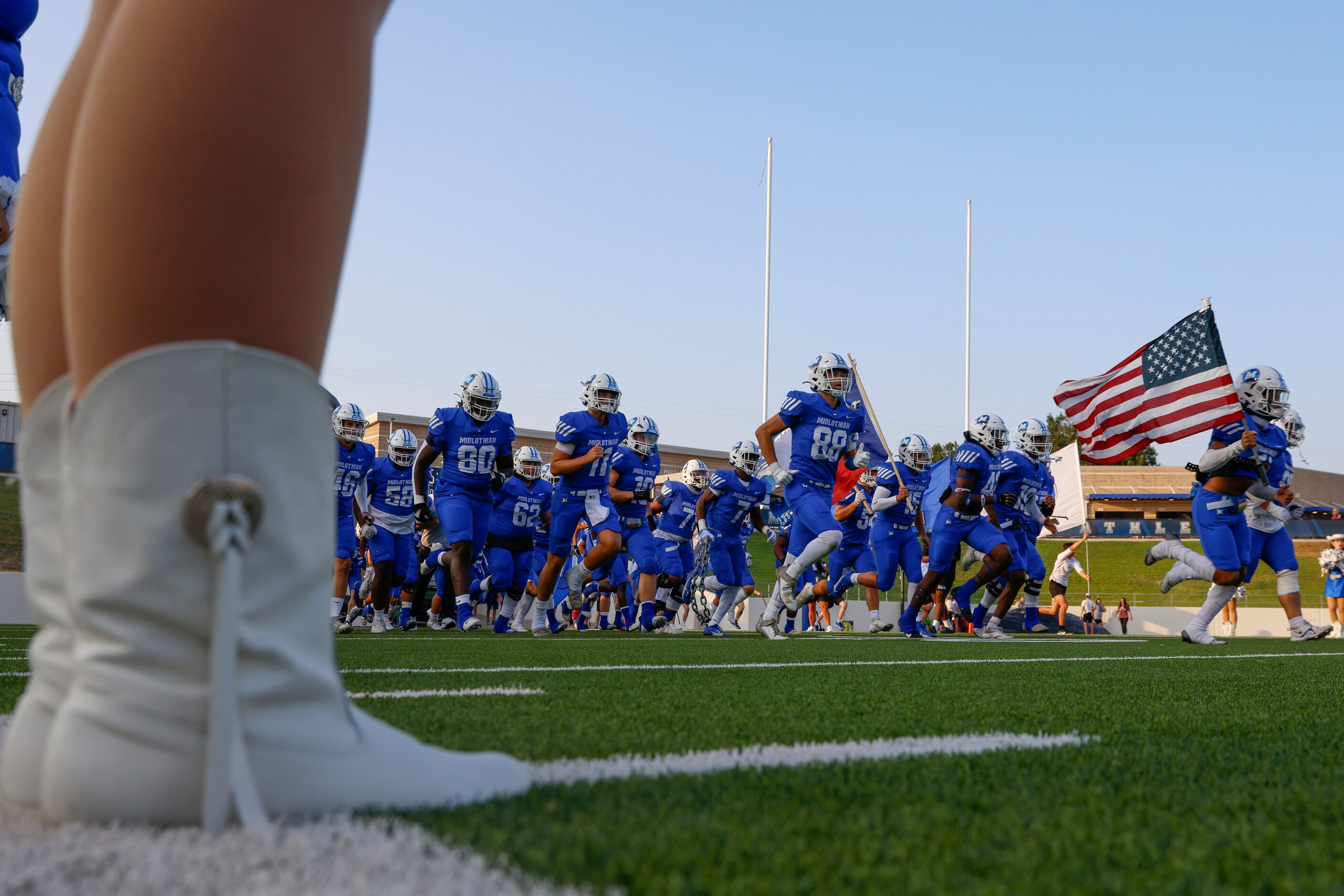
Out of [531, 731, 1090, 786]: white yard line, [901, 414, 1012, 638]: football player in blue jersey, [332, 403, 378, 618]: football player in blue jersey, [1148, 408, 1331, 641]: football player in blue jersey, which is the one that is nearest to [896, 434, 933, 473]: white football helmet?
[901, 414, 1012, 638]: football player in blue jersey

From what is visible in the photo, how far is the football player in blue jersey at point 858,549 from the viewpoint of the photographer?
12102 millimetres

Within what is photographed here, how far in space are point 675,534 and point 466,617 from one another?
195 inches

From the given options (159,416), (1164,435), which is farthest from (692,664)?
(1164,435)

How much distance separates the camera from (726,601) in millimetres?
13891

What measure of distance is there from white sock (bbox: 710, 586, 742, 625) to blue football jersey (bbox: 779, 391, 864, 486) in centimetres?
362

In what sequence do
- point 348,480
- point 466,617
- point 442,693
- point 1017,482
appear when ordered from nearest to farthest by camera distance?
point 442,693 → point 466,617 → point 348,480 → point 1017,482

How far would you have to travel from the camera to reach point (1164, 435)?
10047 millimetres

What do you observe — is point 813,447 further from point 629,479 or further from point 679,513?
point 679,513

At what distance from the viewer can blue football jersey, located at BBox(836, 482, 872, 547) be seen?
1287 centimetres

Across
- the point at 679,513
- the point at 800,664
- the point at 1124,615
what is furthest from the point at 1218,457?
the point at 1124,615

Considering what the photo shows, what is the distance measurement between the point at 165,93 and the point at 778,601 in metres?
8.75

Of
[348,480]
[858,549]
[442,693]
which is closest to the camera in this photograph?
[442,693]

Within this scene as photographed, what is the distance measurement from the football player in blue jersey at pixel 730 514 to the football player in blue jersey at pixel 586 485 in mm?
2853

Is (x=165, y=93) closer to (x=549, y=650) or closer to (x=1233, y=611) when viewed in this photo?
(x=549, y=650)
